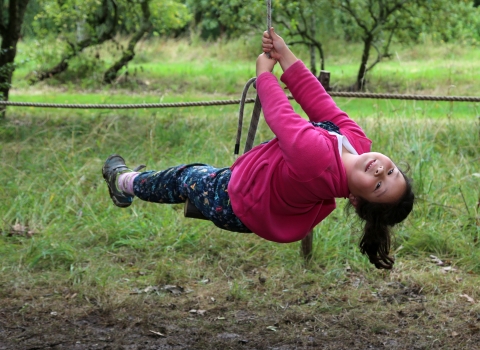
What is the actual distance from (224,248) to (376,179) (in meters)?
2.22

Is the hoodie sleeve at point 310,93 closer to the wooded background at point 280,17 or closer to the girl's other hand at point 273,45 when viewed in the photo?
the girl's other hand at point 273,45

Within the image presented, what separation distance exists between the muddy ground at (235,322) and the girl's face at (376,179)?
1.24m

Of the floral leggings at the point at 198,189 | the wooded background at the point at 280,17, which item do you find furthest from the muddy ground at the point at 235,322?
the wooded background at the point at 280,17

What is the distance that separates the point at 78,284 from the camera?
3.96 metres

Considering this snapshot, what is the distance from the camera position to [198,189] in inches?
107

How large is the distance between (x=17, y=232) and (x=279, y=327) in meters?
2.11

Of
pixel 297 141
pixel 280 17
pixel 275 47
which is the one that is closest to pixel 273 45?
pixel 275 47

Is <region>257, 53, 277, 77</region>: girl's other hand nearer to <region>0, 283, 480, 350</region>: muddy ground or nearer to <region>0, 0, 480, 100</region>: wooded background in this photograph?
<region>0, 283, 480, 350</region>: muddy ground

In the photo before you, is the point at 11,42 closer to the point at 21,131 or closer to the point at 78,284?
the point at 21,131

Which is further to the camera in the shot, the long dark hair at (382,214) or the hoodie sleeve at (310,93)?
the hoodie sleeve at (310,93)

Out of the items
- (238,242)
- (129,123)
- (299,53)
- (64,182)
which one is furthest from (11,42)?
(299,53)

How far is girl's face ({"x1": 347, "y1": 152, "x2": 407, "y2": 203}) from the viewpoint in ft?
7.79

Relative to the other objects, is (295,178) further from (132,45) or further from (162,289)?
(132,45)

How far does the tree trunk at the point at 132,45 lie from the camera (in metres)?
9.09
